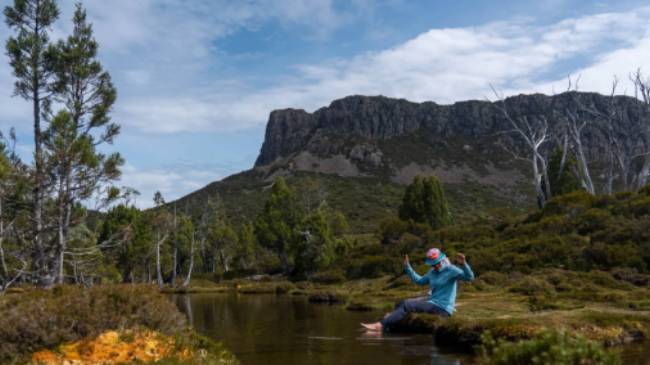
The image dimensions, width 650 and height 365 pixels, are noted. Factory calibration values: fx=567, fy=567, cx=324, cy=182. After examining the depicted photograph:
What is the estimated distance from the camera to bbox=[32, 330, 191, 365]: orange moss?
8367 mm

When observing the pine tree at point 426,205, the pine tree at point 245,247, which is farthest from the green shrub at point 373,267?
the pine tree at point 245,247

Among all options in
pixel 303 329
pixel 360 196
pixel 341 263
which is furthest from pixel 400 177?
pixel 303 329

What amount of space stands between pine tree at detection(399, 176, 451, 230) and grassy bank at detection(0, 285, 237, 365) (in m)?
60.1

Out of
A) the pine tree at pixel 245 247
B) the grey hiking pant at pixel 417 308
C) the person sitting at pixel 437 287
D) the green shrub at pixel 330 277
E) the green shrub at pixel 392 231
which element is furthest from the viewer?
the pine tree at pixel 245 247

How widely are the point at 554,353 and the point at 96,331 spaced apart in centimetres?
685

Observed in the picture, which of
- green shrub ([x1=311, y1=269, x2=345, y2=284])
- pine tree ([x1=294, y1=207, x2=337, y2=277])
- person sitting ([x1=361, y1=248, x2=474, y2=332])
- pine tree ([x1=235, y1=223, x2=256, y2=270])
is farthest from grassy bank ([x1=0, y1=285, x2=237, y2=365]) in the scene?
pine tree ([x1=235, y1=223, x2=256, y2=270])

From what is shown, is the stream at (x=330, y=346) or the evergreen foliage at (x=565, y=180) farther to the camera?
the evergreen foliage at (x=565, y=180)

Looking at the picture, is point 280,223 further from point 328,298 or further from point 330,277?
point 328,298

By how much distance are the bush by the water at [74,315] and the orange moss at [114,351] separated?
0.22 metres

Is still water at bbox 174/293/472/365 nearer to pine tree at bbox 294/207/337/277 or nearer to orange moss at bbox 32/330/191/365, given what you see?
orange moss at bbox 32/330/191/365

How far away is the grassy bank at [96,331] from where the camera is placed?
8492mm

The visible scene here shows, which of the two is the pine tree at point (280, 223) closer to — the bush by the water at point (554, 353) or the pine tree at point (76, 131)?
the pine tree at point (76, 131)

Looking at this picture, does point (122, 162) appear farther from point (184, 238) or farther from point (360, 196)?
point (360, 196)

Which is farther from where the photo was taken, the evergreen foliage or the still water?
the evergreen foliage
